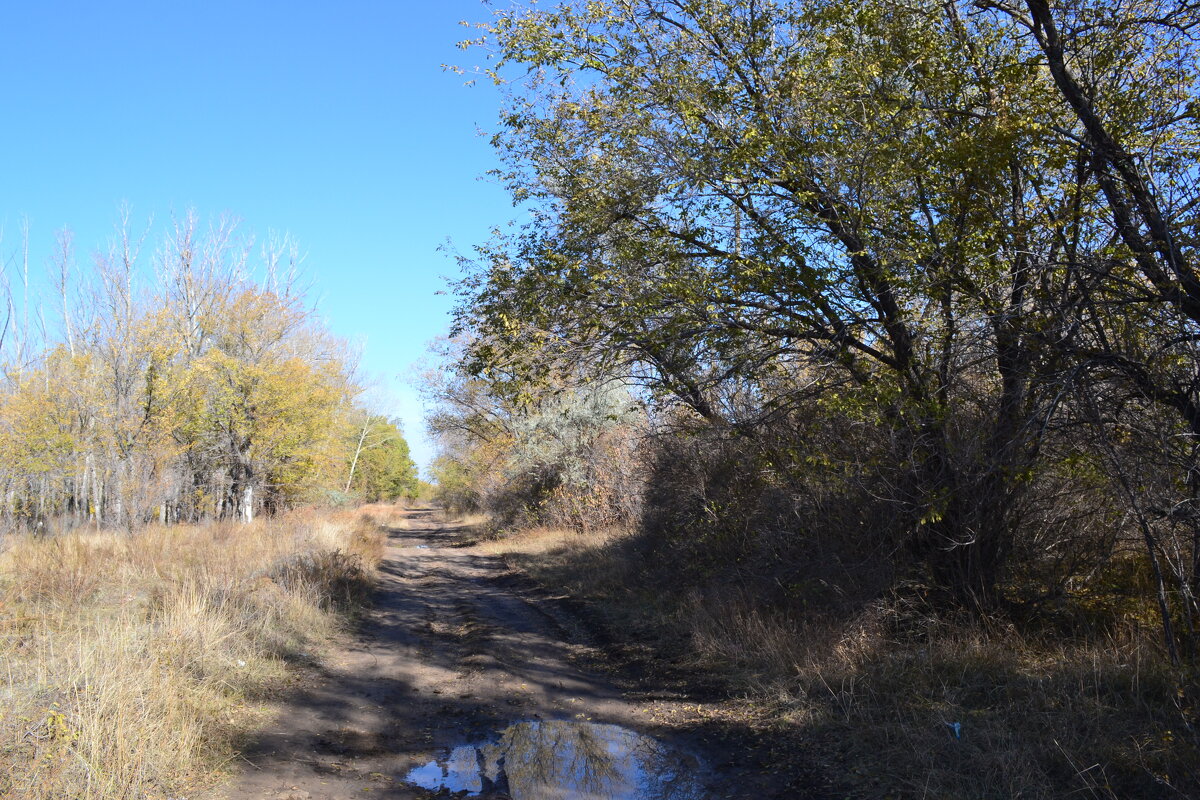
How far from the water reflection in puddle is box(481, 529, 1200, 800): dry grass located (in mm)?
1076

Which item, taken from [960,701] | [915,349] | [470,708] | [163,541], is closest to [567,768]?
[470,708]

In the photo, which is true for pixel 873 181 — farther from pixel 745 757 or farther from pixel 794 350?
pixel 745 757

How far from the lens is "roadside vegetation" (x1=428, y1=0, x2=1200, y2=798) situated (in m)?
5.15

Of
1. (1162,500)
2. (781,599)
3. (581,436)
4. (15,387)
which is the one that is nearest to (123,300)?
(15,387)

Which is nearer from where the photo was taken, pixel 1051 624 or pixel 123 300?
pixel 1051 624

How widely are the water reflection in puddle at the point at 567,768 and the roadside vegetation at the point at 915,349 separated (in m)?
1.09

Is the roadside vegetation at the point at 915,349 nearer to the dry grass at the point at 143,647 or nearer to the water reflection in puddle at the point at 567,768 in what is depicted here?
the water reflection in puddle at the point at 567,768

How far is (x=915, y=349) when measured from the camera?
7578 millimetres

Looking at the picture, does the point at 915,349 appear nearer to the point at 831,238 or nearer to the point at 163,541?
the point at 831,238

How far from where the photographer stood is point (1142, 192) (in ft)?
17.4

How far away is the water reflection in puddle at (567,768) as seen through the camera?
5.06m

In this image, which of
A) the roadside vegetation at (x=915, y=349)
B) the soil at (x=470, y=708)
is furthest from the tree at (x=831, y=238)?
the soil at (x=470, y=708)

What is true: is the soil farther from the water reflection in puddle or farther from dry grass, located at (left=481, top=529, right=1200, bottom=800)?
dry grass, located at (left=481, top=529, right=1200, bottom=800)

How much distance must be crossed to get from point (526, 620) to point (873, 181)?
8.11 meters
